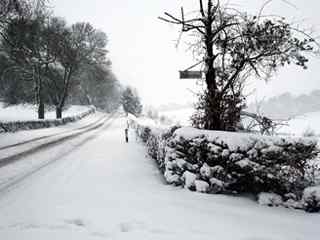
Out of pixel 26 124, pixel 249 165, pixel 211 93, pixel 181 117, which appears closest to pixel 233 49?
pixel 211 93

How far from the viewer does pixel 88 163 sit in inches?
300

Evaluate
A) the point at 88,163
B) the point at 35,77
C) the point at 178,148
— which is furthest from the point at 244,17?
the point at 35,77

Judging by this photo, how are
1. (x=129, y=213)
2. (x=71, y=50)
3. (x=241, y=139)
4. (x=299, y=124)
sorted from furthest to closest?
(x=299, y=124) < (x=71, y=50) < (x=241, y=139) < (x=129, y=213)

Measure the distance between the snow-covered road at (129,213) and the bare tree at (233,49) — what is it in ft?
7.76

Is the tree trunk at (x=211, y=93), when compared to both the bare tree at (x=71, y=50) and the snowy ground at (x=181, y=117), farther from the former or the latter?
the bare tree at (x=71, y=50)

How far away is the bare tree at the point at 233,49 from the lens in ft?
20.3

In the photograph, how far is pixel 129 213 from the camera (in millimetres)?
3844

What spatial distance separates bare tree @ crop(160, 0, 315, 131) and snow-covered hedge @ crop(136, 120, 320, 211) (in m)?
1.46

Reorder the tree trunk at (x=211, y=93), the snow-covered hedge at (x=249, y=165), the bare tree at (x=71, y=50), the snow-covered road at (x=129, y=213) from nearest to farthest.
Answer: the snow-covered road at (x=129, y=213), the snow-covered hedge at (x=249, y=165), the tree trunk at (x=211, y=93), the bare tree at (x=71, y=50)

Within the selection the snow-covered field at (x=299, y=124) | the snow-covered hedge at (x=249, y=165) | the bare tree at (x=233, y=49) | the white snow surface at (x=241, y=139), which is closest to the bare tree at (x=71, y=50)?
the snow-covered field at (x=299, y=124)

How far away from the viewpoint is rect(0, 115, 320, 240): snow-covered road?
129 inches

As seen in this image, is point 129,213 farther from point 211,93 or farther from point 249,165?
point 211,93

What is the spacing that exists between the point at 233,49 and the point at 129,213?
5.32 m

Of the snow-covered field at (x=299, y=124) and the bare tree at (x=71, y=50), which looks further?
the bare tree at (x=71, y=50)
